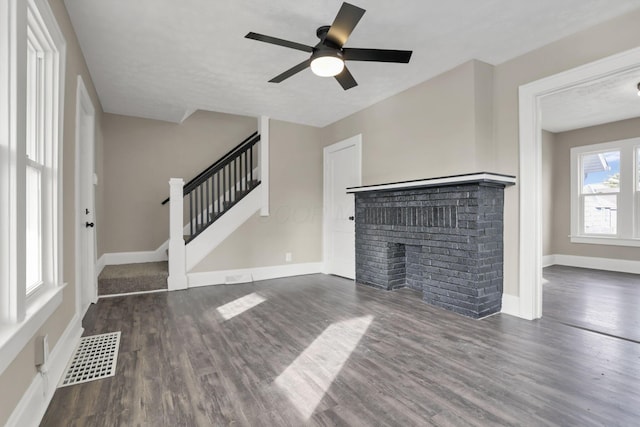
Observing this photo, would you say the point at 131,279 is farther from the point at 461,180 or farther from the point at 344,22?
the point at 461,180

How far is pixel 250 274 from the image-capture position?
5062 millimetres

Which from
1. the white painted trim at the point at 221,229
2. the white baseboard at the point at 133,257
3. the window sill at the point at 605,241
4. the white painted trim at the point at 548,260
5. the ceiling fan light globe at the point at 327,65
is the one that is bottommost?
the white painted trim at the point at 548,260

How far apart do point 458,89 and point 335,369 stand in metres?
3.00

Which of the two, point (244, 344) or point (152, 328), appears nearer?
point (244, 344)

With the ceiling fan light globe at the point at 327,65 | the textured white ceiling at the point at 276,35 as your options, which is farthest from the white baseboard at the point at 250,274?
the ceiling fan light globe at the point at 327,65

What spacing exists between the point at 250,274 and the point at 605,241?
6.20 meters

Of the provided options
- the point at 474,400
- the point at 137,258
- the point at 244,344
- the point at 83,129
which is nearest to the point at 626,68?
the point at 474,400

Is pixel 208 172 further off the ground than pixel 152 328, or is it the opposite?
pixel 208 172

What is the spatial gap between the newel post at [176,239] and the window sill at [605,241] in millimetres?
6954

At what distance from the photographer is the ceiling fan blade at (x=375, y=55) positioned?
8.08ft

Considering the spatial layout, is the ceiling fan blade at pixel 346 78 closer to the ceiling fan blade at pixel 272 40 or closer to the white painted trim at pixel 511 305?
the ceiling fan blade at pixel 272 40

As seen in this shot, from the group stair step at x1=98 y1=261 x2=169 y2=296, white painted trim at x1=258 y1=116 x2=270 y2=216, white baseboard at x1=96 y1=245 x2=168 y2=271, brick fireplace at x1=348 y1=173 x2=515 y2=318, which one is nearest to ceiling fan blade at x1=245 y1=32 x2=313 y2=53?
brick fireplace at x1=348 y1=173 x2=515 y2=318

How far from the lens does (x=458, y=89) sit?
348cm

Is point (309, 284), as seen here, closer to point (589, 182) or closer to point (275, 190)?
point (275, 190)
